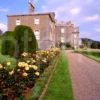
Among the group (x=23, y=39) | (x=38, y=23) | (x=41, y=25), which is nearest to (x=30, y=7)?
(x=38, y=23)

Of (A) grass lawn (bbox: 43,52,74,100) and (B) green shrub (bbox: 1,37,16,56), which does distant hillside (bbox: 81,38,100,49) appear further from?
(A) grass lawn (bbox: 43,52,74,100)

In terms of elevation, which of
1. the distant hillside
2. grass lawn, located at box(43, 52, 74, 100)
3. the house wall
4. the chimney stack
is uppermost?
the chimney stack

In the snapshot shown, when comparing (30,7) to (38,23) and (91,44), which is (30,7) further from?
(91,44)

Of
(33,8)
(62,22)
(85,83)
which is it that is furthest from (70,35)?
(85,83)

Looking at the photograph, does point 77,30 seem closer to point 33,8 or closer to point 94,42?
point 94,42

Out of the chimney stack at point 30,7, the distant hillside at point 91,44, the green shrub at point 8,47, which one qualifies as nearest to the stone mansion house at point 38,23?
the chimney stack at point 30,7

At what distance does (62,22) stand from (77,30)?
408 inches

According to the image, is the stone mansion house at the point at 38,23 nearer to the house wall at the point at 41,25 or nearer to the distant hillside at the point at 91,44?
the house wall at the point at 41,25

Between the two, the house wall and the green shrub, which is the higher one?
the house wall

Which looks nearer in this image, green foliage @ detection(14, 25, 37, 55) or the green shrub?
green foliage @ detection(14, 25, 37, 55)

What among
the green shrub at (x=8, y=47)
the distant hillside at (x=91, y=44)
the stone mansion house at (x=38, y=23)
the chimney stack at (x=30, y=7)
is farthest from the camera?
the distant hillside at (x=91, y=44)

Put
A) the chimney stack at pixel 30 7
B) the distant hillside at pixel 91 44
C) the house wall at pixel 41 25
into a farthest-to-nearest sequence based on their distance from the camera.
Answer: the distant hillside at pixel 91 44, the chimney stack at pixel 30 7, the house wall at pixel 41 25

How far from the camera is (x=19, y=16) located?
2222 inches

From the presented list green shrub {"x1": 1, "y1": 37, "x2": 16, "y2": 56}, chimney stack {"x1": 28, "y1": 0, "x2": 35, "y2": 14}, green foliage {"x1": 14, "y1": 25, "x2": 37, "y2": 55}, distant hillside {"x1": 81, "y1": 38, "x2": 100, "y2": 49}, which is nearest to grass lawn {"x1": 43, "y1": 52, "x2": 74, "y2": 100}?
green foliage {"x1": 14, "y1": 25, "x2": 37, "y2": 55}
